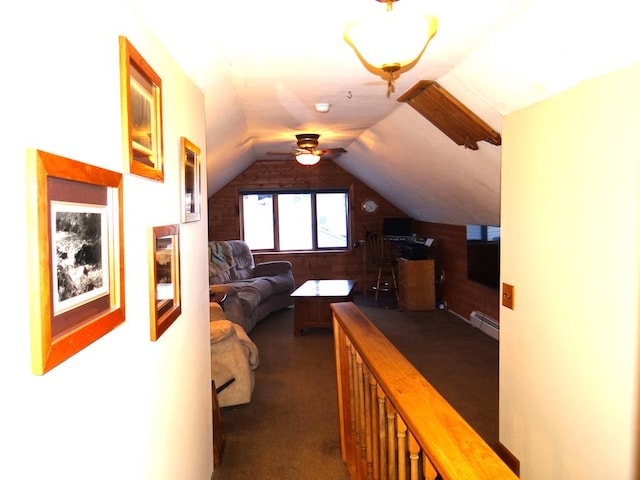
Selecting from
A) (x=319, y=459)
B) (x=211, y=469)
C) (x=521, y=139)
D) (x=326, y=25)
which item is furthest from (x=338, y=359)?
(x=326, y=25)

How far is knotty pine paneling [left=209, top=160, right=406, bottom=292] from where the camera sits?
319 inches

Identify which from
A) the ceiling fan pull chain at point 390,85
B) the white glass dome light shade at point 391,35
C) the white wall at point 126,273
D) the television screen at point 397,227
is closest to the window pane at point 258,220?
the television screen at point 397,227

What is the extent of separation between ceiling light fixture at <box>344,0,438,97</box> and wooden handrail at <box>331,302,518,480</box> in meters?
1.08

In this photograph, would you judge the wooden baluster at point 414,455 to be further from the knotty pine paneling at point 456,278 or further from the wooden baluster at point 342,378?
the knotty pine paneling at point 456,278

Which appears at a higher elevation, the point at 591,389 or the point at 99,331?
the point at 99,331

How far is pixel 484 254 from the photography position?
211 inches

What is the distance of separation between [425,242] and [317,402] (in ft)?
13.2

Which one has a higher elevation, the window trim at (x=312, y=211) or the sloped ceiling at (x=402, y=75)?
the sloped ceiling at (x=402, y=75)

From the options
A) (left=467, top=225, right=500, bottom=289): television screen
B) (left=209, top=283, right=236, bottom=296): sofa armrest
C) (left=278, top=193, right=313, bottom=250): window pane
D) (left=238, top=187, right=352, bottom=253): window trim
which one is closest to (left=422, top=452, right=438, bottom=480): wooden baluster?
(left=467, top=225, right=500, bottom=289): television screen

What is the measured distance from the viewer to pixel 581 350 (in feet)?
6.79

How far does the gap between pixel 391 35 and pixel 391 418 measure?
1308mm

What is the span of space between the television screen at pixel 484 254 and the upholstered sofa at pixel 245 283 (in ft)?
8.53

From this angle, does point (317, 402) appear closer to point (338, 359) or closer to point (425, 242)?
point (338, 359)

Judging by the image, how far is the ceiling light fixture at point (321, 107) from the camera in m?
3.73
